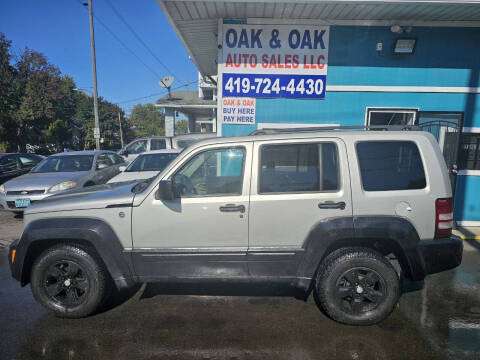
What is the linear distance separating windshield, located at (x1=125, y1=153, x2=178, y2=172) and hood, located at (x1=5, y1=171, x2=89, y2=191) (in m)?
1.20

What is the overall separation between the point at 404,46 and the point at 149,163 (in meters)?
6.74

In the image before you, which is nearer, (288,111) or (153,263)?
(153,263)

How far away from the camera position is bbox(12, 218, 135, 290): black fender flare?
9.51ft

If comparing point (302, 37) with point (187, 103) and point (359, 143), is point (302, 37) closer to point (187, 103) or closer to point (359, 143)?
point (359, 143)

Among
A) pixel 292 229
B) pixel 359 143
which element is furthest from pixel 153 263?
pixel 359 143

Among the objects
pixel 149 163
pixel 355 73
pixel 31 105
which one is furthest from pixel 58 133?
pixel 355 73

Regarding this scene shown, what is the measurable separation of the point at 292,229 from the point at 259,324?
1078 mm

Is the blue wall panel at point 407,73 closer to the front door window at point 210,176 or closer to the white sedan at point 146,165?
the white sedan at point 146,165

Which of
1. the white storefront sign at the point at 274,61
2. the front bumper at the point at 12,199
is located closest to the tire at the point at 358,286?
the white storefront sign at the point at 274,61

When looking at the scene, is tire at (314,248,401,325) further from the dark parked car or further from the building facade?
the dark parked car

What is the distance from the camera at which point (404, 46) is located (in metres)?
6.14

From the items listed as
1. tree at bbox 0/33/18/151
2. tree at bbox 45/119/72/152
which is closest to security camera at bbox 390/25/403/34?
tree at bbox 0/33/18/151

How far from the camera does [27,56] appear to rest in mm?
28891

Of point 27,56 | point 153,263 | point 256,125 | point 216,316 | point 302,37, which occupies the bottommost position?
point 216,316
